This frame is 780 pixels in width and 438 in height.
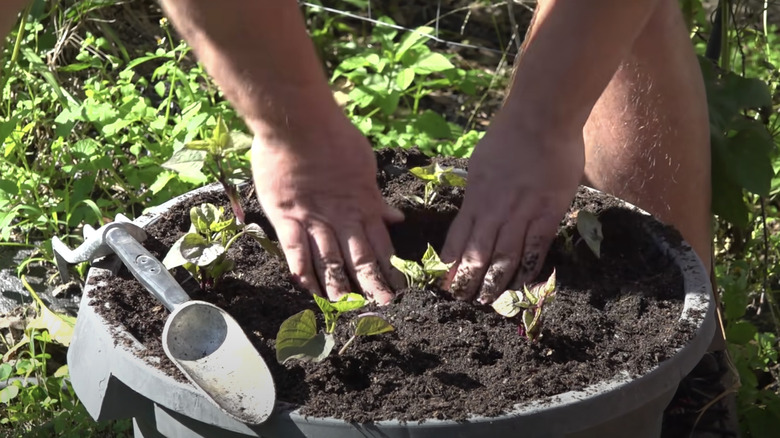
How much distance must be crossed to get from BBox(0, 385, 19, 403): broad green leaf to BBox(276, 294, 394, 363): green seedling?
0.98 m

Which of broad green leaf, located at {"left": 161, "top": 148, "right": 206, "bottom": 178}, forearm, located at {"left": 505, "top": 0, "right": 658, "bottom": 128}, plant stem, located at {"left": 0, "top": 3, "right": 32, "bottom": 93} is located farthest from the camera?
plant stem, located at {"left": 0, "top": 3, "right": 32, "bottom": 93}

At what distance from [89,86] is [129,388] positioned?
5.01ft

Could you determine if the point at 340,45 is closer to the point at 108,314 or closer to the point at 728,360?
the point at 728,360

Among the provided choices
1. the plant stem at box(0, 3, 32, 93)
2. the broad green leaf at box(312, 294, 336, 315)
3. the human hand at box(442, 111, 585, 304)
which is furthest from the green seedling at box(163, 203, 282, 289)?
the plant stem at box(0, 3, 32, 93)

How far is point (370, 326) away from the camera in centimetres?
132

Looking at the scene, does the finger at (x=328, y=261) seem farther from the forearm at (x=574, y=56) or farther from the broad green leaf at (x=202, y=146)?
the forearm at (x=574, y=56)

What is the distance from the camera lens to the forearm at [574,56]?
1520 mm

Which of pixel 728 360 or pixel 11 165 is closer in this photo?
pixel 728 360

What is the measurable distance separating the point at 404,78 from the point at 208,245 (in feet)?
4.57

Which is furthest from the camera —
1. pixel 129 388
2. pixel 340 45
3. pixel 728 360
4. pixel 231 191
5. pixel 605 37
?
pixel 340 45

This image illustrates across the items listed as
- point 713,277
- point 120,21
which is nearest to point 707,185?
point 713,277

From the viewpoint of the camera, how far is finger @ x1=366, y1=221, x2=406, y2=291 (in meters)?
1.61

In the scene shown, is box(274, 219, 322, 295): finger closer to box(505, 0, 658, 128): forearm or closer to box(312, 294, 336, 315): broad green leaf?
box(312, 294, 336, 315): broad green leaf

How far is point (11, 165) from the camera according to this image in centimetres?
258
